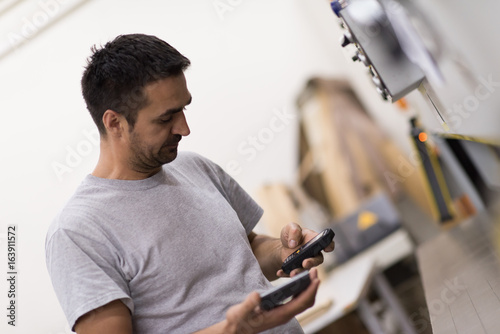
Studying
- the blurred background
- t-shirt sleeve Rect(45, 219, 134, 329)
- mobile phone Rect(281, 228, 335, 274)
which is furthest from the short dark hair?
the blurred background

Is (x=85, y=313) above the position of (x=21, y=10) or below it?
below

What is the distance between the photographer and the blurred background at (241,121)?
126 inches

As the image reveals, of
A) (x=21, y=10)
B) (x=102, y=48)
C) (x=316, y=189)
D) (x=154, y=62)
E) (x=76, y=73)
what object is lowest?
(x=316, y=189)

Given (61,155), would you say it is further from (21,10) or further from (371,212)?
(371,212)

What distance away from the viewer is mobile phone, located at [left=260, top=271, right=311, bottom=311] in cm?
111

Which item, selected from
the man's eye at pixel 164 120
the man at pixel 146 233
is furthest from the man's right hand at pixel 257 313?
the man's eye at pixel 164 120

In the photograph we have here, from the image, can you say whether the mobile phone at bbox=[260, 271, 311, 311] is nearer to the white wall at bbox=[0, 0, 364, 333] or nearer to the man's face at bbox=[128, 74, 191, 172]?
the man's face at bbox=[128, 74, 191, 172]

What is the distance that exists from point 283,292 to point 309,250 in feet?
0.77

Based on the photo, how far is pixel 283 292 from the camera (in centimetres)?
113

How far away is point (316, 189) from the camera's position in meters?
4.52

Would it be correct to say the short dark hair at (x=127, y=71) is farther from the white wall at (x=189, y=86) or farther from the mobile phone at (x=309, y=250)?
the white wall at (x=189, y=86)

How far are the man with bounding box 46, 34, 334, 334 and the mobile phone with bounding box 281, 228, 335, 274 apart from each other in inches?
0.9

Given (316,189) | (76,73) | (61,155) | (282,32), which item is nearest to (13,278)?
(61,155)

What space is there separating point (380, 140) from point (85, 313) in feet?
12.3
